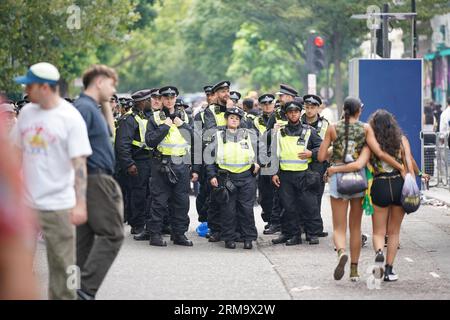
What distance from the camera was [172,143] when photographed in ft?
44.7

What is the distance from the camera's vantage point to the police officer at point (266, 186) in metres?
15.2

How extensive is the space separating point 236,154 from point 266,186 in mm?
1943

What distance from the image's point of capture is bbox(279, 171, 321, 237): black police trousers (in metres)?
13.7

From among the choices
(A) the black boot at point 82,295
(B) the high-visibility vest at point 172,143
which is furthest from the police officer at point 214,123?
(A) the black boot at point 82,295

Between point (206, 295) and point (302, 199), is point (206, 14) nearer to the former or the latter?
point (302, 199)

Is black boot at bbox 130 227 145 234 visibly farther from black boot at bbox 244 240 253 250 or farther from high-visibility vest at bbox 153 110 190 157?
black boot at bbox 244 240 253 250

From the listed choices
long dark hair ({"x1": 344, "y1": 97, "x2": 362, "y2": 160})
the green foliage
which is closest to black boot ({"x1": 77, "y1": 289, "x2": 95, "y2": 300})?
long dark hair ({"x1": 344, "y1": 97, "x2": 362, "y2": 160})

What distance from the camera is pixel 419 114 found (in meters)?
17.6

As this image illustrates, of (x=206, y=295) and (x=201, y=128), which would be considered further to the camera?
(x=201, y=128)

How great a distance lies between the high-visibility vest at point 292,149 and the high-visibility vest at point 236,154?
418 millimetres

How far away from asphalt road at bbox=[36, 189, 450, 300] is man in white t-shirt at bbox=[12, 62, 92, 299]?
6.37ft

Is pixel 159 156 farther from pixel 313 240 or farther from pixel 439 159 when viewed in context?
pixel 439 159
